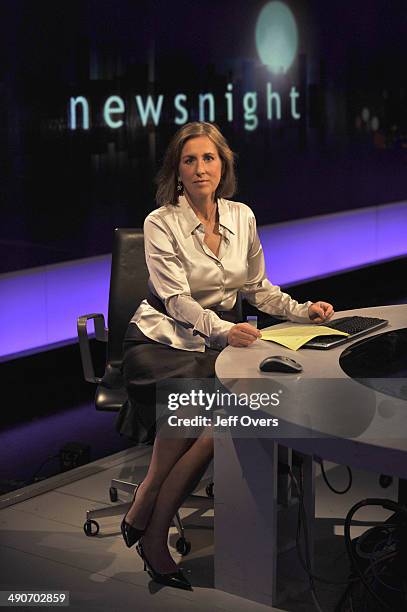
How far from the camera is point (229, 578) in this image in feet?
10.1

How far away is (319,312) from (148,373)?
2.02 feet

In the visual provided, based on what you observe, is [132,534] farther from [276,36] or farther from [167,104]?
[276,36]

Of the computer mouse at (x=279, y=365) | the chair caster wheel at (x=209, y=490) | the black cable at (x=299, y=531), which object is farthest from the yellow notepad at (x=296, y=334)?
the chair caster wheel at (x=209, y=490)

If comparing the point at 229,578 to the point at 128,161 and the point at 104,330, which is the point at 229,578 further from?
the point at 128,161

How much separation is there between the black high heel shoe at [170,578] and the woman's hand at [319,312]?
94cm

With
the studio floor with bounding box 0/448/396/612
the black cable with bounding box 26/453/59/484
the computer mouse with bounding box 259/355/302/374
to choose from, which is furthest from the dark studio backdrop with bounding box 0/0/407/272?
the computer mouse with bounding box 259/355/302/374

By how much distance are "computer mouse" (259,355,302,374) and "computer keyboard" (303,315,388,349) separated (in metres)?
0.29

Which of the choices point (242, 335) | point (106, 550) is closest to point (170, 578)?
point (106, 550)

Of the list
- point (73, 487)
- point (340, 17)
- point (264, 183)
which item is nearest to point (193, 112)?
point (264, 183)

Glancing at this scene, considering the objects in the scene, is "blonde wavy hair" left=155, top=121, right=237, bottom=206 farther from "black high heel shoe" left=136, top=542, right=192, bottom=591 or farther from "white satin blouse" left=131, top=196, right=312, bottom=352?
"black high heel shoe" left=136, top=542, right=192, bottom=591

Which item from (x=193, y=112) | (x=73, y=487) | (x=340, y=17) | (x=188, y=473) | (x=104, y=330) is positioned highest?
(x=340, y=17)

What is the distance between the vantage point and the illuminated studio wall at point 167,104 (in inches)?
204

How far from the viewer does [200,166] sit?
3461 millimetres

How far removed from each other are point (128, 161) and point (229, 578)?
3.22 metres
